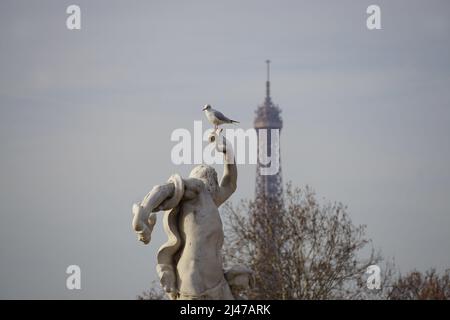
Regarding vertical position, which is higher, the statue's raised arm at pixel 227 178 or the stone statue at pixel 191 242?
the statue's raised arm at pixel 227 178

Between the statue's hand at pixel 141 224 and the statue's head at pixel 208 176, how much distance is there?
1.06 meters

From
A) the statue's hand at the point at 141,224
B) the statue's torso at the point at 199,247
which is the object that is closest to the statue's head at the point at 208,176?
the statue's torso at the point at 199,247

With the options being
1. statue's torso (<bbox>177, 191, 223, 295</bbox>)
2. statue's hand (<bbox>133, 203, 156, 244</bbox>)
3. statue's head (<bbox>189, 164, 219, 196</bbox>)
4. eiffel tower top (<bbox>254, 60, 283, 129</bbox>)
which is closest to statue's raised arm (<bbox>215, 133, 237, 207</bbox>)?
statue's head (<bbox>189, 164, 219, 196</bbox>)

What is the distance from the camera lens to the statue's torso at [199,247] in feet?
48.6

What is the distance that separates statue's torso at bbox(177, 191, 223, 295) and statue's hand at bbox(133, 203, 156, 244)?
1.94 ft

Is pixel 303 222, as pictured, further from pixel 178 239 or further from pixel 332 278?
pixel 178 239

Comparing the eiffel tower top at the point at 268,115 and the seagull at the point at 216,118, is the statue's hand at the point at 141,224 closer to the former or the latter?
the seagull at the point at 216,118

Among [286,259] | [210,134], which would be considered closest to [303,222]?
[286,259]

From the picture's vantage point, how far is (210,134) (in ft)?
50.8

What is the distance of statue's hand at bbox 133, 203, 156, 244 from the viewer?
14422mm

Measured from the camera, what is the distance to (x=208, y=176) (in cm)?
1542

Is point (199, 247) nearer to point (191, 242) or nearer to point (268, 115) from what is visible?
point (191, 242)
